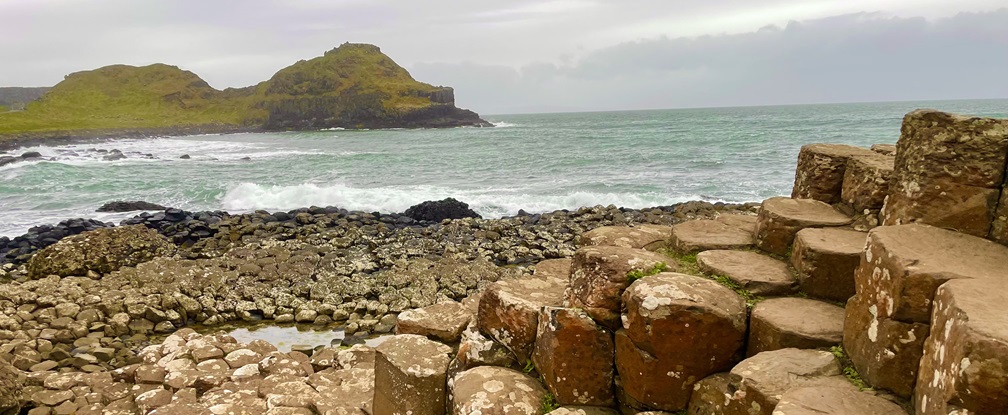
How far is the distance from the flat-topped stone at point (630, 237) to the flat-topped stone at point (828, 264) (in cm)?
151

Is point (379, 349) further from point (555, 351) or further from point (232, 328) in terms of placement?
point (232, 328)

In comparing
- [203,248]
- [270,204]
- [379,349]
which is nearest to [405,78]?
[270,204]

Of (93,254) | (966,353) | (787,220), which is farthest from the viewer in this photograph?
(93,254)

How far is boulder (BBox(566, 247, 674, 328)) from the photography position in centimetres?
439

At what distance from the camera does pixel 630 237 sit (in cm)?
600

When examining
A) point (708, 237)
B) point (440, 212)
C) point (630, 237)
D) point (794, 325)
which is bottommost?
point (440, 212)

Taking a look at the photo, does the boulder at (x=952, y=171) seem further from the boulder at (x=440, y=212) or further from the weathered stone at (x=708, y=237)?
the boulder at (x=440, y=212)

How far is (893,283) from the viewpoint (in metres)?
3.10

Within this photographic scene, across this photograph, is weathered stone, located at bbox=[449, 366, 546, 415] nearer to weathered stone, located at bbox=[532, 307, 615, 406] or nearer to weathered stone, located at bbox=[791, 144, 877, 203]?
weathered stone, located at bbox=[532, 307, 615, 406]

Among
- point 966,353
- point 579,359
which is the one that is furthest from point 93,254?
point 966,353

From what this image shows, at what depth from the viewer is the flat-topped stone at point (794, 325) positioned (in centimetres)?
373

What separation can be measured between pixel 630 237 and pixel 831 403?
3082mm

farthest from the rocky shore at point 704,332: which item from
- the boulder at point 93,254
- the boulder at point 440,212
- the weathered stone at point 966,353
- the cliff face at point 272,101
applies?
the cliff face at point 272,101

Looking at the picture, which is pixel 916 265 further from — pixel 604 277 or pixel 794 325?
pixel 604 277
